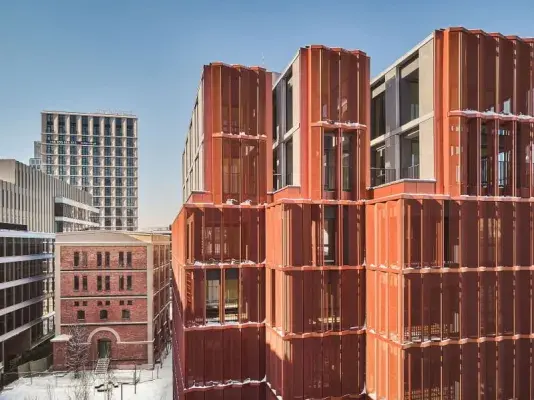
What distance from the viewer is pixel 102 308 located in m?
51.5

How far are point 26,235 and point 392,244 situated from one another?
5327 cm

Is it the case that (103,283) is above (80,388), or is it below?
above

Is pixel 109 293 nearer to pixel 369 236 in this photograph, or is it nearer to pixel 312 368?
pixel 312 368

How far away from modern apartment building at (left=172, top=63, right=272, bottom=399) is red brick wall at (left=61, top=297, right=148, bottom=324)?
99.8ft

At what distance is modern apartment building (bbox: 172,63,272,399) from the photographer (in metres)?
23.7

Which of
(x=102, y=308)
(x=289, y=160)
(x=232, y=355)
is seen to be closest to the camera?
(x=232, y=355)

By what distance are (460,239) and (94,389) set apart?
40865 millimetres

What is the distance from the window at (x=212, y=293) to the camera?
79.2 ft

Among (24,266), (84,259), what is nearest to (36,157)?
(24,266)

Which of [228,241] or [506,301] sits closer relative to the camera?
[506,301]

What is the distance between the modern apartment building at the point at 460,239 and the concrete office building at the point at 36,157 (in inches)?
5003

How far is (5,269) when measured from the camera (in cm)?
4928

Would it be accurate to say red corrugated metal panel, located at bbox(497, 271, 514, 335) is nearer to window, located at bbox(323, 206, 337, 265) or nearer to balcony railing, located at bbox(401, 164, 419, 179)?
balcony railing, located at bbox(401, 164, 419, 179)

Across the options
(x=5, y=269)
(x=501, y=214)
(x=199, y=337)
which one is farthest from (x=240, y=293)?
(x=5, y=269)
